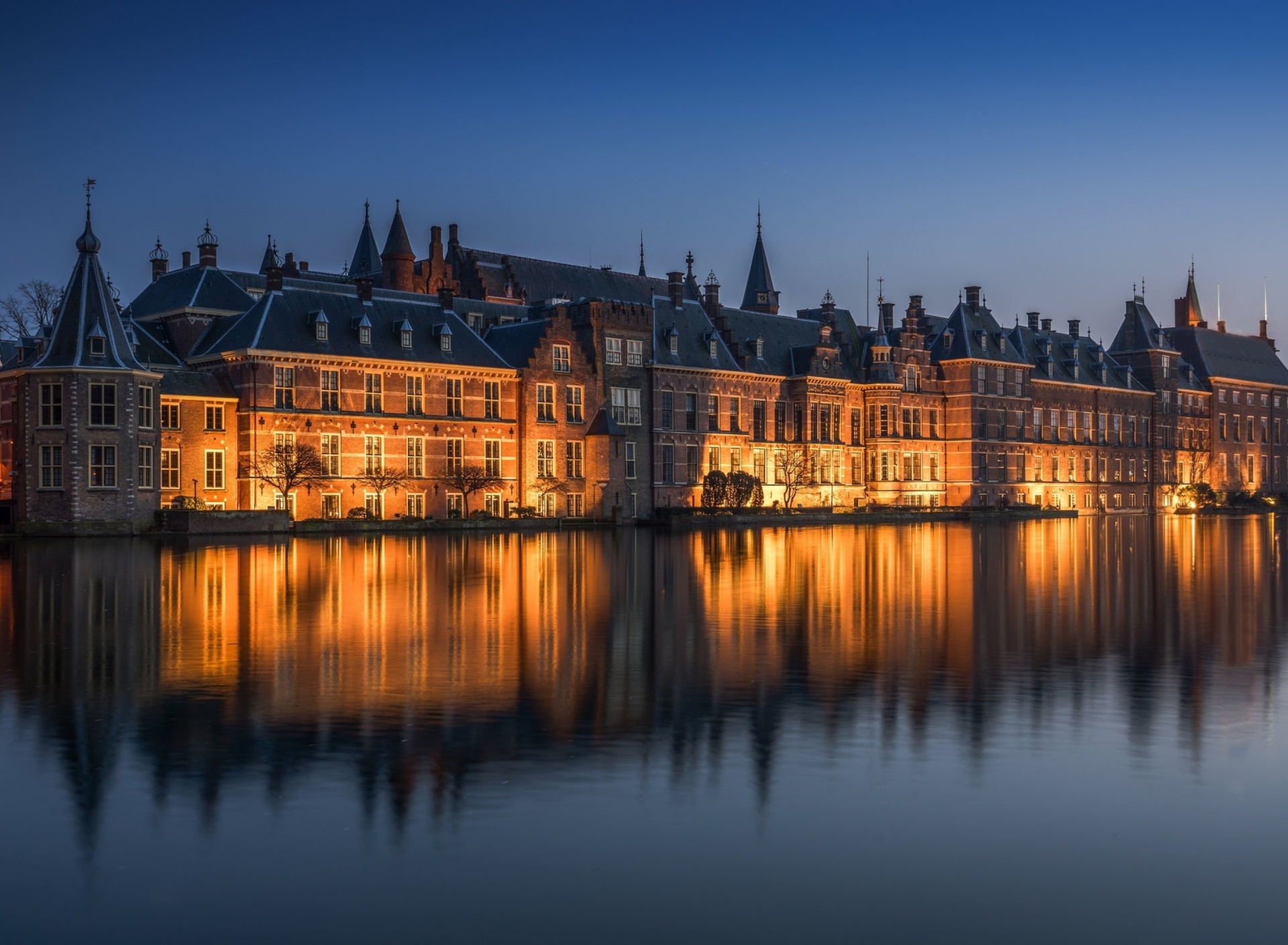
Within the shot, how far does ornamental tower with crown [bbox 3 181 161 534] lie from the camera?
55.5 meters

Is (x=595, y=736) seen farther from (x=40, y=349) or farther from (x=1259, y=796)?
(x=40, y=349)

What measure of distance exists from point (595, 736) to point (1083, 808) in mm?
4267

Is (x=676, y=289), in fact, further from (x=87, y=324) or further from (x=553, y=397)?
(x=87, y=324)

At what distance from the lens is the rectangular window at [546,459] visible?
2879 inches

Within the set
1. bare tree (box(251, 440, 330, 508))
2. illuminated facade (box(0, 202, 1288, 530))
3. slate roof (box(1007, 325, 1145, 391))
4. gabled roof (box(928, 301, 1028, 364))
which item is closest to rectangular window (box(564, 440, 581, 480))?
illuminated facade (box(0, 202, 1288, 530))

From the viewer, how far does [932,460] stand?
99.1 meters

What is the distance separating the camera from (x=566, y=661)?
17.6 metres

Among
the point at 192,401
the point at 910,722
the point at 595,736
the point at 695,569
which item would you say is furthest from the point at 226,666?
the point at 192,401

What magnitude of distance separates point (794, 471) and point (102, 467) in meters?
42.6

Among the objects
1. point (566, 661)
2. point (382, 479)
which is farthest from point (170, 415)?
point (566, 661)

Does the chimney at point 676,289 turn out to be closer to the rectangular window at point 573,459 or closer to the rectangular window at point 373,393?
the rectangular window at point 573,459

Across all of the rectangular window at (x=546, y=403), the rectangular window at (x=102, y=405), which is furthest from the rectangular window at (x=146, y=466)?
the rectangular window at (x=546, y=403)

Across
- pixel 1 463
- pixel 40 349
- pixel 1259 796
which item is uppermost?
pixel 40 349

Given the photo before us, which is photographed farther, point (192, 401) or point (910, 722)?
point (192, 401)
